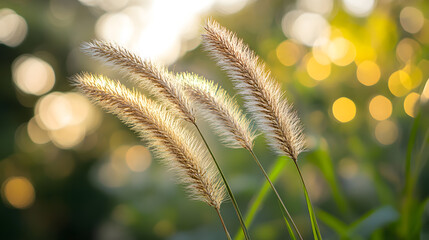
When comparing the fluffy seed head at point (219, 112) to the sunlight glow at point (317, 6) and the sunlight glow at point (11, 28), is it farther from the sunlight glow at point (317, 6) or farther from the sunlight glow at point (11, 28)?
the sunlight glow at point (11, 28)

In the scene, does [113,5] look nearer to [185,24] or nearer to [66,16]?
[66,16]

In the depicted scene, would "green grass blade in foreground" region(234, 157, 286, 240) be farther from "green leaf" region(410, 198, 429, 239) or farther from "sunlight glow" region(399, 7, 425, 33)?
"sunlight glow" region(399, 7, 425, 33)

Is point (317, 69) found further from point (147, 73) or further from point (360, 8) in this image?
point (147, 73)

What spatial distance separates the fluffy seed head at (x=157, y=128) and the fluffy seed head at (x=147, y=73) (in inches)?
1.1

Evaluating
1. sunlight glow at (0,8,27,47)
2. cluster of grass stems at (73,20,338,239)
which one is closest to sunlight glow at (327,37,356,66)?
cluster of grass stems at (73,20,338,239)

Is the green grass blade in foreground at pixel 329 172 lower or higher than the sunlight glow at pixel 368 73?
lower

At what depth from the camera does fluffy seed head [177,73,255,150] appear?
0.50 meters

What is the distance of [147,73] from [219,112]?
117 mm

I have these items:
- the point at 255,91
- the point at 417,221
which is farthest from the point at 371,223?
the point at 255,91

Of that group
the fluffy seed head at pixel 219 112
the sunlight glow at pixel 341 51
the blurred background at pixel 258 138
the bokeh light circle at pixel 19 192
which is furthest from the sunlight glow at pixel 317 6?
the bokeh light circle at pixel 19 192

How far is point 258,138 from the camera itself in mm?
1668

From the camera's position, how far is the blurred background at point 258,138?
4.15 ft

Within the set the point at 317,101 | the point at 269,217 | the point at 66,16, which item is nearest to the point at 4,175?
the point at 66,16

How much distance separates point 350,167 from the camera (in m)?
1.69
